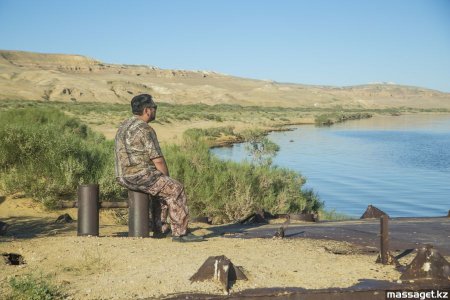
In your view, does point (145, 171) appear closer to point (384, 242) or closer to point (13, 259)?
point (13, 259)

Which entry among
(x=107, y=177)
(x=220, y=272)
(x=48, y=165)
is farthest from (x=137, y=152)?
(x=48, y=165)

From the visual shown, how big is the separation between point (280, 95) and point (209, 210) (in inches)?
5602

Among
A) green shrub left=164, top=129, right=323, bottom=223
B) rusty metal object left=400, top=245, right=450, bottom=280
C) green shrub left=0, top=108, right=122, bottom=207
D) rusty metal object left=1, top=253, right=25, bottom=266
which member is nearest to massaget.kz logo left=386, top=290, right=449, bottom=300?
rusty metal object left=400, top=245, right=450, bottom=280

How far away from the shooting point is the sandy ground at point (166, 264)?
18.9 feet

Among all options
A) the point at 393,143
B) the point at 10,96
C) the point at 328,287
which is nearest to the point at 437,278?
the point at 328,287

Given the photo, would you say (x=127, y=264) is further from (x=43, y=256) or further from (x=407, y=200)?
(x=407, y=200)

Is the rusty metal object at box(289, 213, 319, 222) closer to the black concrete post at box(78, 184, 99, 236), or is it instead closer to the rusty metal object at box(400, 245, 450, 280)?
the black concrete post at box(78, 184, 99, 236)

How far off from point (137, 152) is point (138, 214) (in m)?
0.89

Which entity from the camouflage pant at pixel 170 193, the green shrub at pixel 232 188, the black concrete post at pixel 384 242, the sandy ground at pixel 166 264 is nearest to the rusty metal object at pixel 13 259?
the sandy ground at pixel 166 264

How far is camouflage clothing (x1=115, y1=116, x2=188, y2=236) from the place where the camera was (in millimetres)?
7625

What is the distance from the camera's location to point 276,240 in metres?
8.12

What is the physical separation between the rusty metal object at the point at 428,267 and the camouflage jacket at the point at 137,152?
3265mm

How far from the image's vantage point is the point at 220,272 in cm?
571

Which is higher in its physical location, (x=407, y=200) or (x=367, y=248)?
(x=367, y=248)
